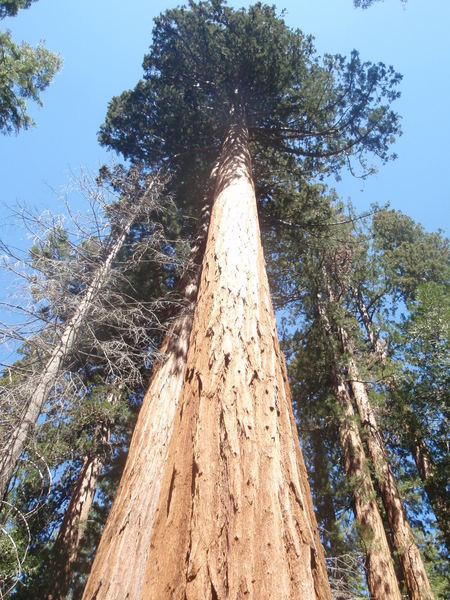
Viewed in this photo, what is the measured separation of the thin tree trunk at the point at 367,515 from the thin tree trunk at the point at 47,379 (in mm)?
5108

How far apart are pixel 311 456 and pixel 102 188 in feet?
25.8

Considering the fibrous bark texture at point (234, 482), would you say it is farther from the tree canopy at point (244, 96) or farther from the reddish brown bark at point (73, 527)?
the tree canopy at point (244, 96)

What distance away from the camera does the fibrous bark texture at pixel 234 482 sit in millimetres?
1335

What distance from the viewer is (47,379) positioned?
3.23 metres

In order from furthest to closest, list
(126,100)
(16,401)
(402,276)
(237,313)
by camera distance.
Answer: (402,276)
(126,100)
(16,401)
(237,313)

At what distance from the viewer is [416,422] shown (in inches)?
262

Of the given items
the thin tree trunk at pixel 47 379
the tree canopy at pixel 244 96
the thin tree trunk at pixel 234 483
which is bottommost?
the thin tree trunk at pixel 234 483

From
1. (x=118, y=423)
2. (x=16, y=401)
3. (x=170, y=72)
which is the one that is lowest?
(x=16, y=401)

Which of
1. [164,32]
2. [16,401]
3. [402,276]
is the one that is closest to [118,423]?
[16,401]

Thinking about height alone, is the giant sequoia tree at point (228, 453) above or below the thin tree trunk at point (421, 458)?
below

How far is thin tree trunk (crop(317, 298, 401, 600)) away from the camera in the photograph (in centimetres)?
515

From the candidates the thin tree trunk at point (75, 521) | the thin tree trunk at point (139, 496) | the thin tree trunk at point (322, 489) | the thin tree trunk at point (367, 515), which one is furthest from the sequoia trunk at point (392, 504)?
the thin tree trunk at point (75, 521)

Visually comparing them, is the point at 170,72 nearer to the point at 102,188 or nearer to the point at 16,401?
the point at 102,188

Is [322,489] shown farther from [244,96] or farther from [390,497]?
[244,96]
